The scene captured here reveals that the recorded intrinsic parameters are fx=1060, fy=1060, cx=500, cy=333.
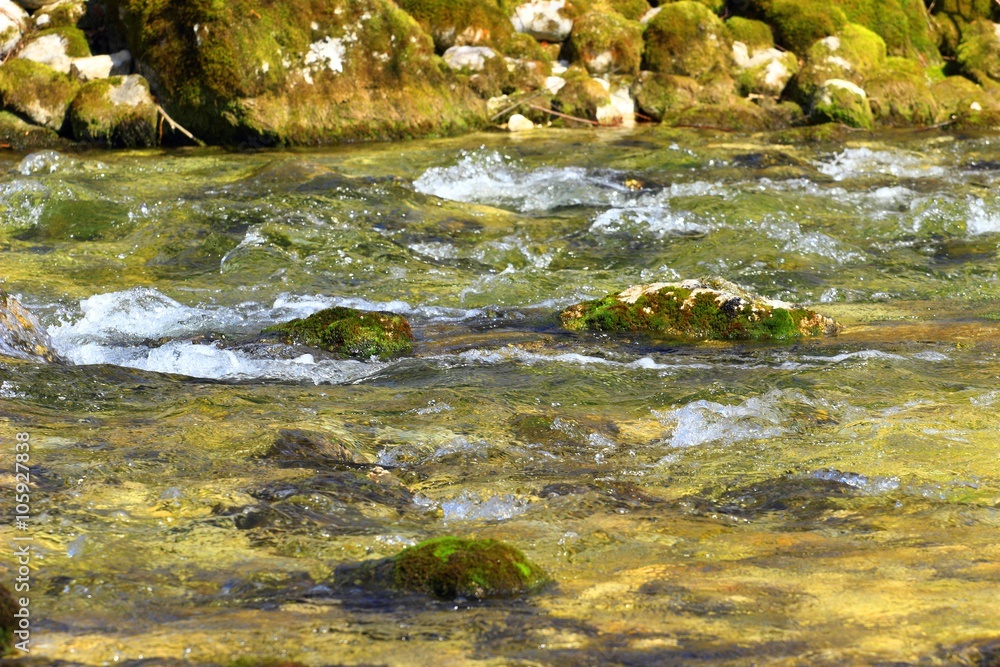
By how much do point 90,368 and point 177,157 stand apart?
8.08 metres

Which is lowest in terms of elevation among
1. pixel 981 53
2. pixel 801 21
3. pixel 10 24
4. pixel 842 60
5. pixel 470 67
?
pixel 981 53

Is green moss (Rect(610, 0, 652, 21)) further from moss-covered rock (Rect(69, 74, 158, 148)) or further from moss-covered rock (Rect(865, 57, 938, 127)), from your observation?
moss-covered rock (Rect(69, 74, 158, 148))

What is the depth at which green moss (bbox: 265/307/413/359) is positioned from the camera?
606 cm

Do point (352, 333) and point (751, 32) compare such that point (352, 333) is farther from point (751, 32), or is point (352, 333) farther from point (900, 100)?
point (751, 32)

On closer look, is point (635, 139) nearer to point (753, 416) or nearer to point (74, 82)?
point (74, 82)

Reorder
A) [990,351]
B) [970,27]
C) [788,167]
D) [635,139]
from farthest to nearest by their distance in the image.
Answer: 1. [970,27]
2. [635,139]
3. [788,167]
4. [990,351]

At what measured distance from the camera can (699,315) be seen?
660 centimetres

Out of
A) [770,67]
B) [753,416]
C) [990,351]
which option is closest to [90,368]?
[753,416]

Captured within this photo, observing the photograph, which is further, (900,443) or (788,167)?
(788,167)

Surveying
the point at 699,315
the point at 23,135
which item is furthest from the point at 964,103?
the point at 23,135

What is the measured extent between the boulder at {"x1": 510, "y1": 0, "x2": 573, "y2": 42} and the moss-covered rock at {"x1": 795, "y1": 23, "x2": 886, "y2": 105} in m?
3.92

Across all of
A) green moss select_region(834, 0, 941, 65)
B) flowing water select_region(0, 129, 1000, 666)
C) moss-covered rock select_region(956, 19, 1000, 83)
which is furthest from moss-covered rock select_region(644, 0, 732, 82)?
flowing water select_region(0, 129, 1000, 666)

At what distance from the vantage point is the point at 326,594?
285cm

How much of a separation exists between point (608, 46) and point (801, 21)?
3.77m
